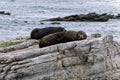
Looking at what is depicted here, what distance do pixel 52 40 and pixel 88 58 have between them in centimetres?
179

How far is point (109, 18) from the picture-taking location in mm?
58375

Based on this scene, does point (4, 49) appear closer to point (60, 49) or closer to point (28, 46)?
point (28, 46)

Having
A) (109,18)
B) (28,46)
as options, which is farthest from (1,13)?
(28,46)

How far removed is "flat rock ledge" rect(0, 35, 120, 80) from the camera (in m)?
14.8

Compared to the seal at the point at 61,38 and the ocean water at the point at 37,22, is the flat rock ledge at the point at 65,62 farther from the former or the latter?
the ocean water at the point at 37,22

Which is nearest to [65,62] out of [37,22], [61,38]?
[61,38]

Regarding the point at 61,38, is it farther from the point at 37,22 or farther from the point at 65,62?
the point at 37,22

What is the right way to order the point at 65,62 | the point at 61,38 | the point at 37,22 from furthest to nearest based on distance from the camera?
the point at 37,22 < the point at 61,38 < the point at 65,62

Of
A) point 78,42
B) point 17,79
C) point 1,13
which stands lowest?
point 1,13

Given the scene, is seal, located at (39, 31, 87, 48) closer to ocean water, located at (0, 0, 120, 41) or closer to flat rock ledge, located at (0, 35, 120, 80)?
flat rock ledge, located at (0, 35, 120, 80)

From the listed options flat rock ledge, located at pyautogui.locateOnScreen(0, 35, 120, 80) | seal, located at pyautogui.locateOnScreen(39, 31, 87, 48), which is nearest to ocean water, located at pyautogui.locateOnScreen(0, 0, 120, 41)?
seal, located at pyautogui.locateOnScreen(39, 31, 87, 48)

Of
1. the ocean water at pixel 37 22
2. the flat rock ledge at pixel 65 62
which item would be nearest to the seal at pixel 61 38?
the flat rock ledge at pixel 65 62

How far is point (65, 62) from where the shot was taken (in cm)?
1503

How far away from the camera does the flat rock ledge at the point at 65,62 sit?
581 inches
